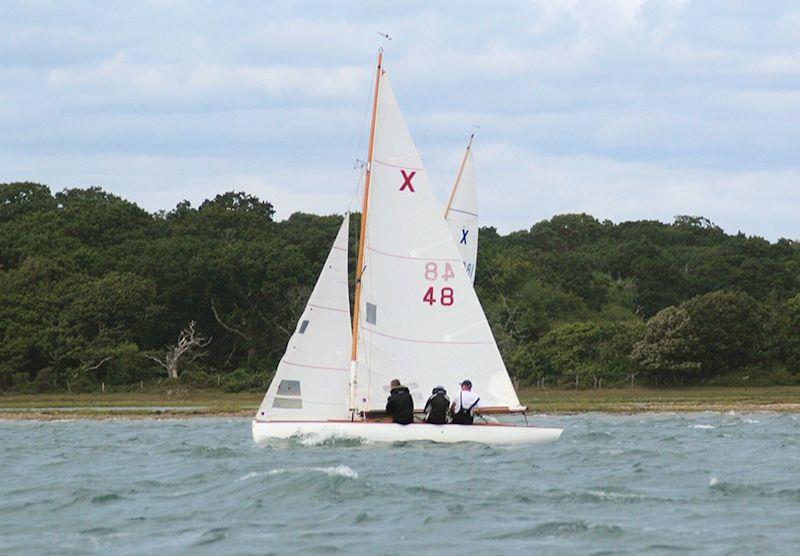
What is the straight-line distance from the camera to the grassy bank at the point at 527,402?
6222 centimetres

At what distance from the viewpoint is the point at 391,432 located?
36.4 m

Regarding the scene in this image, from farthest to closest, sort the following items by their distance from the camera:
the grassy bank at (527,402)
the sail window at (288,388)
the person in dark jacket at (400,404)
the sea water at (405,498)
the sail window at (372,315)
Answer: the grassy bank at (527,402) < the sail window at (372,315) < the sail window at (288,388) < the person in dark jacket at (400,404) < the sea water at (405,498)

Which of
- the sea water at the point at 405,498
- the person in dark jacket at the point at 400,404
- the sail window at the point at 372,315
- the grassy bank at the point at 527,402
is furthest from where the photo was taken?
the grassy bank at the point at 527,402

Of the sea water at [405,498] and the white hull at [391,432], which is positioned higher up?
the white hull at [391,432]

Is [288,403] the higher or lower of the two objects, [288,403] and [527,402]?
the lower

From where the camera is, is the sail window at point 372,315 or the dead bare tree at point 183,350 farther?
the dead bare tree at point 183,350

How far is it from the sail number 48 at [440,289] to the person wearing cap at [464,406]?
7.65 ft

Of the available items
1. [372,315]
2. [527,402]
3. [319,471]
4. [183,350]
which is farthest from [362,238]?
[183,350]

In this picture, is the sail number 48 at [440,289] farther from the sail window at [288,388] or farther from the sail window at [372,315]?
the sail window at [288,388]

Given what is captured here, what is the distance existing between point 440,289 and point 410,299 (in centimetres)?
78

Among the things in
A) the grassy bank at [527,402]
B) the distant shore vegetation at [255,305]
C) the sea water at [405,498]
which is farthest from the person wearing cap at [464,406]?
the distant shore vegetation at [255,305]

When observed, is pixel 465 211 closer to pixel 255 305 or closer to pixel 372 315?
pixel 372 315

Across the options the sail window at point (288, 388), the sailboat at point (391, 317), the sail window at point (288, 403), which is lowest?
the sail window at point (288, 403)

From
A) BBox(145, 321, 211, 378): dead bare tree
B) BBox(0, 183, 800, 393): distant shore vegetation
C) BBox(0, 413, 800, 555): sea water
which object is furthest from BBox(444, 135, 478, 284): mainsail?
BBox(145, 321, 211, 378): dead bare tree
